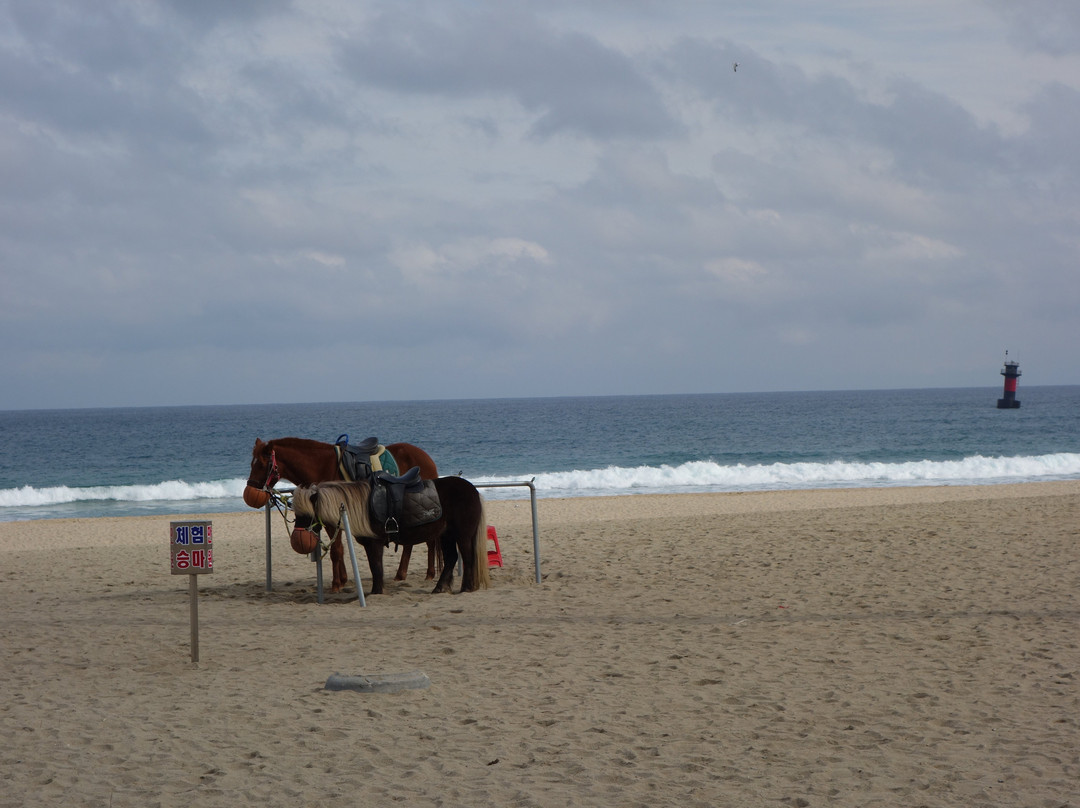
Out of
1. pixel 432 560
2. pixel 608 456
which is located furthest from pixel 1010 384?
pixel 432 560

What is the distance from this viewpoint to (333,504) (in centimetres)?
836

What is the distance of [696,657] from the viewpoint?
21.2 feet

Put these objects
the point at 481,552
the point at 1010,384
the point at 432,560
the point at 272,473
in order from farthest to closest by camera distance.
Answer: the point at 1010,384 < the point at 432,560 < the point at 481,552 < the point at 272,473

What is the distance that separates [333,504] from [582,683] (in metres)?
3.39

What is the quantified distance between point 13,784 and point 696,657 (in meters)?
4.16

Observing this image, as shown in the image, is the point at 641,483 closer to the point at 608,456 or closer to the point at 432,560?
the point at 608,456

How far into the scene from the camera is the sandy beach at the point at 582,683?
13.7 ft

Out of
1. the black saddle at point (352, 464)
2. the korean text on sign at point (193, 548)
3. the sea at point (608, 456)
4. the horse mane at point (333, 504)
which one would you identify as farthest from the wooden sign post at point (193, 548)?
the sea at point (608, 456)

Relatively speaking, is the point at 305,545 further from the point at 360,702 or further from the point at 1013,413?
the point at 1013,413

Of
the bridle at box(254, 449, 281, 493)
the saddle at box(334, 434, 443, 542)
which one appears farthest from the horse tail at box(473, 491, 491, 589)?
the bridle at box(254, 449, 281, 493)

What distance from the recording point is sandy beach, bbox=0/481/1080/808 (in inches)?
164

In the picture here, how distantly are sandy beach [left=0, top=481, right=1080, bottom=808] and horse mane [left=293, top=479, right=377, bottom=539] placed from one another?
811mm

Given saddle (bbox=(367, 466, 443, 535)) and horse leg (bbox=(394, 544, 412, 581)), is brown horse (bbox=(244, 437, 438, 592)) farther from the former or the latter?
horse leg (bbox=(394, 544, 412, 581))

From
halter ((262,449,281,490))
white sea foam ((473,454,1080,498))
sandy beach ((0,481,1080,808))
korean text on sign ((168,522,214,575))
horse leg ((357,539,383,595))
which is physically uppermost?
halter ((262,449,281,490))
